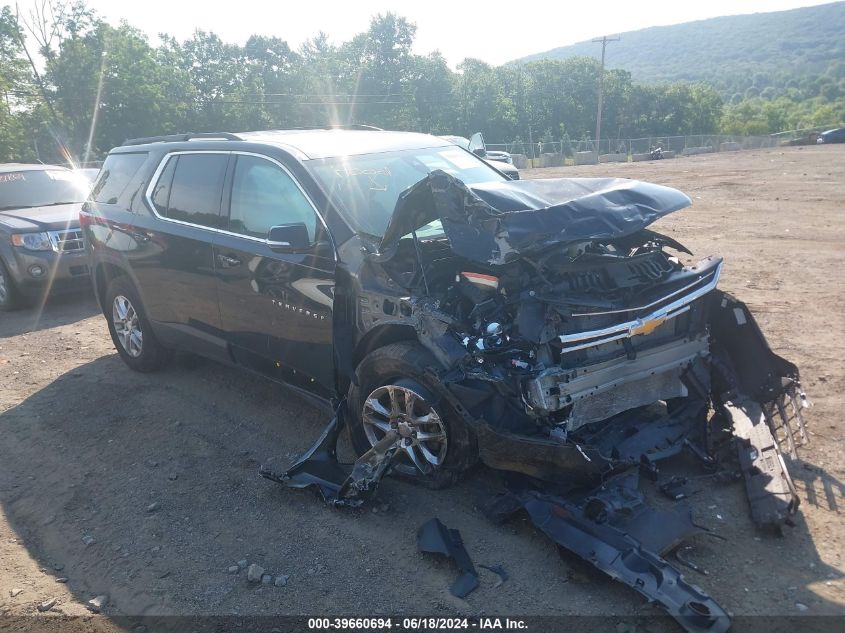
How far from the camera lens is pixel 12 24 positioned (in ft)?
Answer: 113

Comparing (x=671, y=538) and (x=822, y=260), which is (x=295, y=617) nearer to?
(x=671, y=538)

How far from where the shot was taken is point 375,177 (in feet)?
15.6

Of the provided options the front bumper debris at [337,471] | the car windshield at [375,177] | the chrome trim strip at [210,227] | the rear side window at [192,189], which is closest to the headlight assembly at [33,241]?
the chrome trim strip at [210,227]

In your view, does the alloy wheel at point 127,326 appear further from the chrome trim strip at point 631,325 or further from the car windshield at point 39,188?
the car windshield at point 39,188

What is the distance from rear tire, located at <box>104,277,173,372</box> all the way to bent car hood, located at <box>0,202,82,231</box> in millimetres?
2880

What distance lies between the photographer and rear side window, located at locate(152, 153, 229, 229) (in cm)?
511

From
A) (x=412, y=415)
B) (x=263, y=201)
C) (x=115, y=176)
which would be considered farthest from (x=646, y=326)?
(x=115, y=176)

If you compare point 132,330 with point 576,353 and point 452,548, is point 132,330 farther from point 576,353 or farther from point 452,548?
point 576,353

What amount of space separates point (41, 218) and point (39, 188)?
1.22m

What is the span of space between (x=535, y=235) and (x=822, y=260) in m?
7.46

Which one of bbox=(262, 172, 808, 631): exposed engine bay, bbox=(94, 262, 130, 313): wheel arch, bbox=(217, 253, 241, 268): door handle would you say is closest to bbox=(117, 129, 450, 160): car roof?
bbox=(217, 253, 241, 268): door handle

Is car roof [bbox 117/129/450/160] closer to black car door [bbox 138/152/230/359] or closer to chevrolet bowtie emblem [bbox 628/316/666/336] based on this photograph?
black car door [bbox 138/152/230/359]

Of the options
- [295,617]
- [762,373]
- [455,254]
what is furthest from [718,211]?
[295,617]

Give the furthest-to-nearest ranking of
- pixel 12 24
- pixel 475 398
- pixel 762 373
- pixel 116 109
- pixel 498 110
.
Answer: pixel 498 110, pixel 116 109, pixel 12 24, pixel 762 373, pixel 475 398
